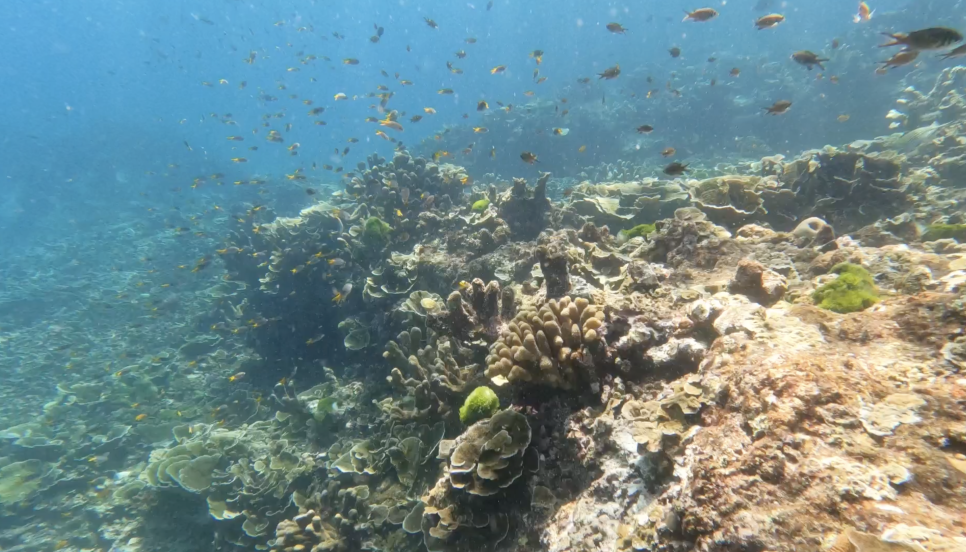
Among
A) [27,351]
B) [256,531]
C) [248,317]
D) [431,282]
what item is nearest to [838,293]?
[431,282]

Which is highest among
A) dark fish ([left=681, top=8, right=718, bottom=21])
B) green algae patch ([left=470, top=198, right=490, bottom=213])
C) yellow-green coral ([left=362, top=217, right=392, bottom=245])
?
dark fish ([left=681, top=8, right=718, bottom=21])

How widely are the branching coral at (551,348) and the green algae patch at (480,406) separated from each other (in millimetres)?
223

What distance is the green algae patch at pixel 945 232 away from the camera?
5.68 metres

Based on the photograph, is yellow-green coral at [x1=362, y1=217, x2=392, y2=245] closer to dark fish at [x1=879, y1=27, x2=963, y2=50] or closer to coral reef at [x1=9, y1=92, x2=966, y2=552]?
coral reef at [x1=9, y1=92, x2=966, y2=552]

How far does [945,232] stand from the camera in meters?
5.81

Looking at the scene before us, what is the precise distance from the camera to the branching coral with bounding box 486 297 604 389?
3.57 metres

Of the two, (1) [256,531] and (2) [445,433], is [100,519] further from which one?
(2) [445,433]

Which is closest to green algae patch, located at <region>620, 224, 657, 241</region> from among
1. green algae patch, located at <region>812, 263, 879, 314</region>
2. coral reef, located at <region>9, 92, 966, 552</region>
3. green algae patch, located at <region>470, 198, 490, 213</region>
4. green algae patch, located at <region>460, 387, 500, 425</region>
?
coral reef, located at <region>9, 92, 966, 552</region>

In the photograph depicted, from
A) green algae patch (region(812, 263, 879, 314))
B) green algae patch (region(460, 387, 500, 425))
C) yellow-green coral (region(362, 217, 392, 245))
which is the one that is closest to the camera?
green algae patch (region(812, 263, 879, 314))

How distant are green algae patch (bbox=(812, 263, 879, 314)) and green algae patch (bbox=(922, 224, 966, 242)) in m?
3.37

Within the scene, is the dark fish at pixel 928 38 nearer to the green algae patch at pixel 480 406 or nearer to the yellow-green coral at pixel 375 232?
the green algae patch at pixel 480 406

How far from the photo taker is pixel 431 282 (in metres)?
8.03

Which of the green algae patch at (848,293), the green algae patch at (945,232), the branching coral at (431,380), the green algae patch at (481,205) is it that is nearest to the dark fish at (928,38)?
the green algae patch at (945,232)

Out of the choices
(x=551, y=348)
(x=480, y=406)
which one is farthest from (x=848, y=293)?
(x=480, y=406)
